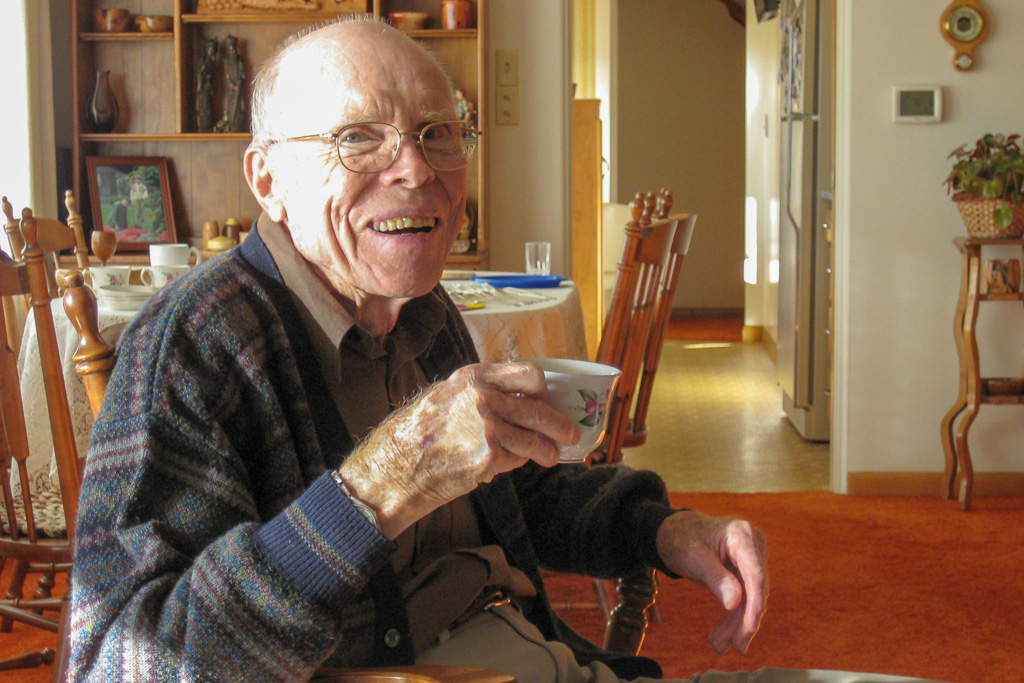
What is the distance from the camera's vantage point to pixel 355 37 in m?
1.04

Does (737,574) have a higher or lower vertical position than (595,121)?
lower

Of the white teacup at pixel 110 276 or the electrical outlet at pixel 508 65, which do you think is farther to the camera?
the electrical outlet at pixel 508 65

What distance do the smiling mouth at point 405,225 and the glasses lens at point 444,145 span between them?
57 millimetres

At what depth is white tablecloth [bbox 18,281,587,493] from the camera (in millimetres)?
2086

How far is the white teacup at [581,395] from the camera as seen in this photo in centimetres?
76

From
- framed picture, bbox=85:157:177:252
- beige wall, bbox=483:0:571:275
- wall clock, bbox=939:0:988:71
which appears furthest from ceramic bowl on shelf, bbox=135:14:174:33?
wall clock, bbox=939:0:988:71

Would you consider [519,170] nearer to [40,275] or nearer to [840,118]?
[840,118]

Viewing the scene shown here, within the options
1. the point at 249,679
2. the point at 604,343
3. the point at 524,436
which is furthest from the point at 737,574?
the point at 604,343

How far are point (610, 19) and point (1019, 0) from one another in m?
5.08

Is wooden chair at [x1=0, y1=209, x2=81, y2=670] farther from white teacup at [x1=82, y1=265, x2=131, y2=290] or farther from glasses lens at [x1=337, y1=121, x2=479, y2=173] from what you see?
glasses lens at [x1=337, y1=121, x2=479, y2=173]

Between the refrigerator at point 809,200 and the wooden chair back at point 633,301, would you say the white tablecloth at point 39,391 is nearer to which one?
the wooden chair back at point 633,301

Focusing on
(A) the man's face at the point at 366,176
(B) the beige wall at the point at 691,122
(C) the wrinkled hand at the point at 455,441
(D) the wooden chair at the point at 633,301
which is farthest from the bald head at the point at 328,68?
(B) the beige wall at the point at 691,122

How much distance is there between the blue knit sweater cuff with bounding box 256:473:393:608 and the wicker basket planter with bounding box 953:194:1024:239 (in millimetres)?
2916

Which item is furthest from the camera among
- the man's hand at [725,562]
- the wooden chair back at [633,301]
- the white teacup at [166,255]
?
the white teacup at [166,255]
